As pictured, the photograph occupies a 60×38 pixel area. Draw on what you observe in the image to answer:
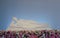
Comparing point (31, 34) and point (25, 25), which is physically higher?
point (25, 25)

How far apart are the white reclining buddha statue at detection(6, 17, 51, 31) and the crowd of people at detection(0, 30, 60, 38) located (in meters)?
0.07

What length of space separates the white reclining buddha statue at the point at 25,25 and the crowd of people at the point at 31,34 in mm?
69

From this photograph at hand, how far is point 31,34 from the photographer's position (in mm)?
2113

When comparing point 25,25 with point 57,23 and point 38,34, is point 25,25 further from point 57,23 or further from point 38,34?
point 57,23

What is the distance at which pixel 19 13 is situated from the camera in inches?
84.3

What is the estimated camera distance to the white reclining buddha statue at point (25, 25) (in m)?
2.10

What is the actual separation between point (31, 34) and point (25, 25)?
0.19 meters

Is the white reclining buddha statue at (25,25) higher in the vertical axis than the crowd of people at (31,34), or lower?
higher

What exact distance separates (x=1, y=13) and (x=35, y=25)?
0.62 meters

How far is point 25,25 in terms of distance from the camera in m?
2.13

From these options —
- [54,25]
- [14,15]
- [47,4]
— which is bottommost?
[54,25]

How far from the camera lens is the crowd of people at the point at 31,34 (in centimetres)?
207

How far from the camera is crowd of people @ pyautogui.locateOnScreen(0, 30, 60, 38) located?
2066 millimetres

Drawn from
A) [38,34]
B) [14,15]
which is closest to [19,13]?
[14,15]
